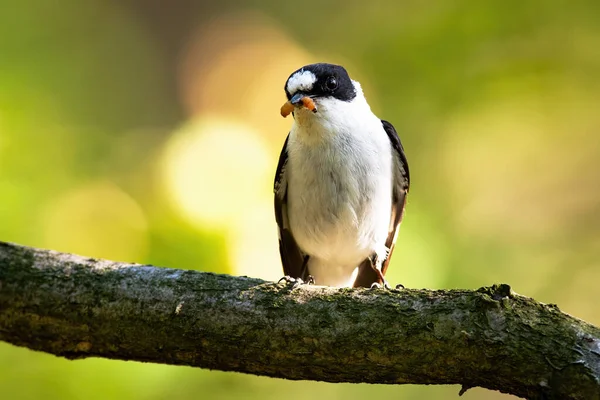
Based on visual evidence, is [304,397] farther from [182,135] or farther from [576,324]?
[576,324]

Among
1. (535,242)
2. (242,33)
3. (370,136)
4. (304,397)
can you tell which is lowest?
(304,397)

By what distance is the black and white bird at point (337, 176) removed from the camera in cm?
401

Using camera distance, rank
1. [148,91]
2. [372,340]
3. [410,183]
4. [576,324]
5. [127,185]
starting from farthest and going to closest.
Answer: [148,91], [410,183], [127,185], [372,340], [576,324]

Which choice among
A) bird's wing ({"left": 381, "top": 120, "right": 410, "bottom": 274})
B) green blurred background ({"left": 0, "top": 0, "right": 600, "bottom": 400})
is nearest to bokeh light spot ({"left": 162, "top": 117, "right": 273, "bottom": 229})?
green blurred background ({"left": 0, "top": 0, "right": 600, "bottom": 400})

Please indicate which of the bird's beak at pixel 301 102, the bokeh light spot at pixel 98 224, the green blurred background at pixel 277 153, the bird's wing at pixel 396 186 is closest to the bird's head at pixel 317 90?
the bird's beak at pixel 301 102

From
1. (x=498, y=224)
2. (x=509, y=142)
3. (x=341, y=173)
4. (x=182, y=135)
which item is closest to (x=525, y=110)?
(x=509, y=142)

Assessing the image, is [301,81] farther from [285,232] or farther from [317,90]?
[285,232]

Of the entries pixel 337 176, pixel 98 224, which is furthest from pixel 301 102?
pixel 98 224

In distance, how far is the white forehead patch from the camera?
12.8 ft

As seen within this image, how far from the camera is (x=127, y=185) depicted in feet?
13.0

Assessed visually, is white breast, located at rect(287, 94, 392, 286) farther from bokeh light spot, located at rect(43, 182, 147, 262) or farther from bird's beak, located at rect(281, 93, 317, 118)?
bokeh light spot, located at rect(43, 182, 147, 262)

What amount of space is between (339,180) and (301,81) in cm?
60

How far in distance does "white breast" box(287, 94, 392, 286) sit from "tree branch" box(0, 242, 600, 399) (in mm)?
1315

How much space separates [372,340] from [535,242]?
6.15 ft
